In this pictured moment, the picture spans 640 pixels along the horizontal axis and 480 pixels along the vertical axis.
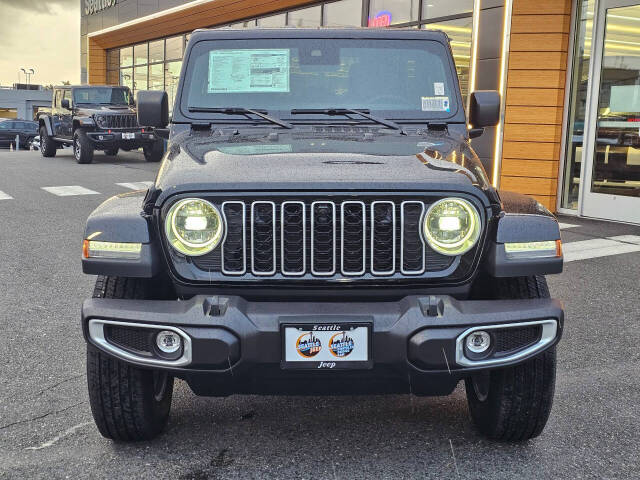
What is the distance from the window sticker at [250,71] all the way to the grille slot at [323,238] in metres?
1.31

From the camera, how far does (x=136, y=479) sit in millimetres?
2904

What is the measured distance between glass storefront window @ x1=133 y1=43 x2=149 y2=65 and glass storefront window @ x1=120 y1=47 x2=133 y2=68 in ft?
1.75

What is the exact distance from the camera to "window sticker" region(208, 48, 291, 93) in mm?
3889

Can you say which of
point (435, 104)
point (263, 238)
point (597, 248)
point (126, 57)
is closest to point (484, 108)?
point (435, 104)

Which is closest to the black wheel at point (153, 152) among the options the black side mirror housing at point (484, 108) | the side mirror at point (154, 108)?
the side mirror at point (154, 108)

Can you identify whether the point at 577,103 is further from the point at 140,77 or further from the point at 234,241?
the point at 140,77

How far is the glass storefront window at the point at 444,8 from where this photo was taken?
490 inches

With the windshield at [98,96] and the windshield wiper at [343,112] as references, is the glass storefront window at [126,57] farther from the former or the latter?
the windshield wiper at [343,112]

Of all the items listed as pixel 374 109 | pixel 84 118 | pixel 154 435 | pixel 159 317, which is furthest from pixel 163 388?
pixel 84 118

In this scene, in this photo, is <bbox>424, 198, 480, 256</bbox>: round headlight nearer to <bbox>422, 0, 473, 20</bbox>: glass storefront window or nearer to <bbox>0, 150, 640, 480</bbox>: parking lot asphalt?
<bbox>0, 150, 640, 480</bbox>: parking lot asphalt

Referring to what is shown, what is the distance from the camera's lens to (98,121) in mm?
18281

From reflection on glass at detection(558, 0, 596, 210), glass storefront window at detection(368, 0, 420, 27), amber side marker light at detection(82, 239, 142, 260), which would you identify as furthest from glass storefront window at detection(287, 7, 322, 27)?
amber side marker light at detection(82, 239, 142, 260)

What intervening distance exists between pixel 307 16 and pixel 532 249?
14.7 metres

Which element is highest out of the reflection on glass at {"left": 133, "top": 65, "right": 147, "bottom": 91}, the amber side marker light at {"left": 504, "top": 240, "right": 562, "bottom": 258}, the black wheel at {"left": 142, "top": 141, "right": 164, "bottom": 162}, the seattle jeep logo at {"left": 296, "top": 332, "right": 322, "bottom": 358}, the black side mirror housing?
the reflection on glass at {"left": 133, "top": 65, "right": 147, "bottom": 91}
